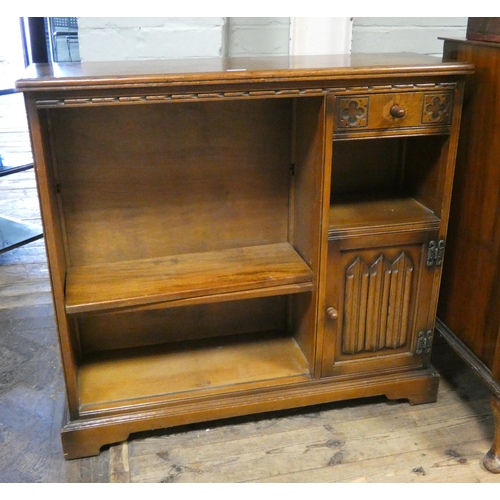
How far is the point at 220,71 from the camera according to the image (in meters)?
1.46

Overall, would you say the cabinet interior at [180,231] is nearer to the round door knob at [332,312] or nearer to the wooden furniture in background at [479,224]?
the round door knob at [332,312]

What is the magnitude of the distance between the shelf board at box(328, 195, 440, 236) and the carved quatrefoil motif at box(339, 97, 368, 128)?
307 mm

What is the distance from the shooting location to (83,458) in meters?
1.73

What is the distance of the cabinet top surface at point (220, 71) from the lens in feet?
4.48

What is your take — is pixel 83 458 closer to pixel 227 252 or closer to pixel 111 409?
pixel 111 409

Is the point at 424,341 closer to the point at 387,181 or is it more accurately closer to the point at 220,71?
the point at 387,181

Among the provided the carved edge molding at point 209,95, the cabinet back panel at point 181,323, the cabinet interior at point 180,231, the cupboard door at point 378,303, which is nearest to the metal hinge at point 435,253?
the cupboard door at point 378,303

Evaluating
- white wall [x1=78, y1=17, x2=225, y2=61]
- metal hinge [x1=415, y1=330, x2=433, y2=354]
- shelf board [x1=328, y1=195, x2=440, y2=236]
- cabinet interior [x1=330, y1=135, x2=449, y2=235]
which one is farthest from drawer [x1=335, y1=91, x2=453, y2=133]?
white wall [x1=78, y1=17, x2=225, y2=61]

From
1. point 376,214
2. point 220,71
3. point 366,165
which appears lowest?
point 376,214

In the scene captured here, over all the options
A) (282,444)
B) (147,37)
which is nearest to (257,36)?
(147,37)

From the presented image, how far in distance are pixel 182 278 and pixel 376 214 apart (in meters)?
0.64

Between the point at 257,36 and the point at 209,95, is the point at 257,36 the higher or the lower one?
the higher one

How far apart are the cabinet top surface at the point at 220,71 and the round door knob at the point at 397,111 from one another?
84 mm

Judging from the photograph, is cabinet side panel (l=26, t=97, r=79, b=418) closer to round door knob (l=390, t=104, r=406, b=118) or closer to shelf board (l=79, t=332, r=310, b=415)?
shelf board (l=79, t=332, r=310, b=415)
